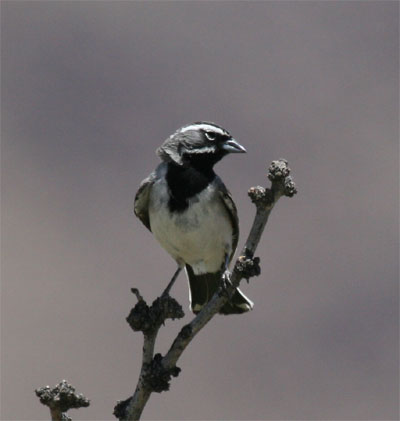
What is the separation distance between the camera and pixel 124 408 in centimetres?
516

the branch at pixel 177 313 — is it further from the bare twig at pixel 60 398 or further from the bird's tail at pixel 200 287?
the bird's tail at pixel 200 287

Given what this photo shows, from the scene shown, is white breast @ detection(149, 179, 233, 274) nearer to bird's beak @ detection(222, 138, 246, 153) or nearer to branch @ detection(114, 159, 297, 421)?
bird's beak @ detection(222, 138, 246, 153)

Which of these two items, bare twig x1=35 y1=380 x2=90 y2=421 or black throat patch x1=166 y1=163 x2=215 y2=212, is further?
black throat patch x1=166 y1=163 x2=215 y2=212

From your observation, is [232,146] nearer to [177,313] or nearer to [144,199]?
[144,199]

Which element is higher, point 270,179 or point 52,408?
point 270,179

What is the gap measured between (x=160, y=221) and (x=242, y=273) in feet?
7.85

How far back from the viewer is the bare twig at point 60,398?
4.61 metres

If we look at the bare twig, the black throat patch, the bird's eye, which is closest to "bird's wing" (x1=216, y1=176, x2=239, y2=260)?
the black throat patch

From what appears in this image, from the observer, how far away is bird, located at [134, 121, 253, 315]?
26.0 feet

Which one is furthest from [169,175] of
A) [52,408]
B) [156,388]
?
[52,408]

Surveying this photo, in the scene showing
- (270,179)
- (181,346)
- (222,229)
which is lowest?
(181,346)

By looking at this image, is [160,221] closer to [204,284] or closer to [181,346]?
[204,284]

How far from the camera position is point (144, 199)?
8.55 m

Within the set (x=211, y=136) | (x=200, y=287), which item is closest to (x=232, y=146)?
(x=211, y=136)
